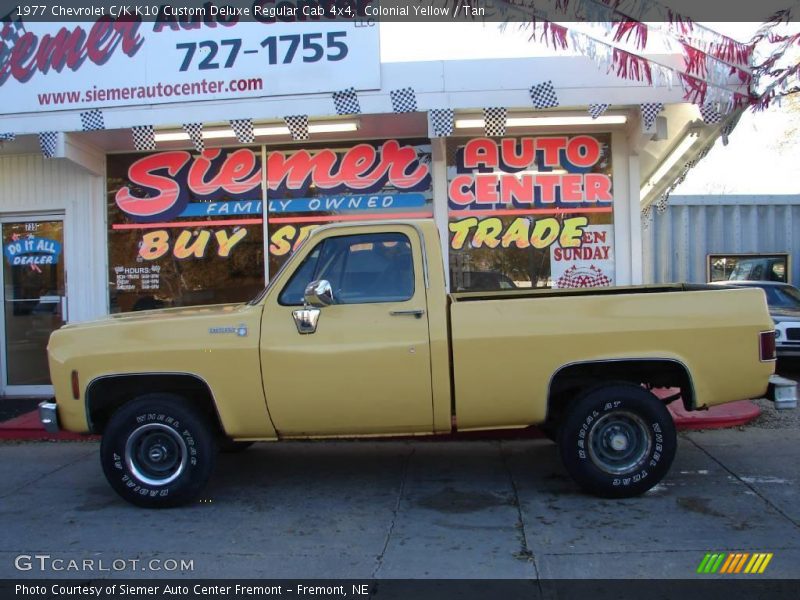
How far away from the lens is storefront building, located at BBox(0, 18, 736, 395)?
26.2ft

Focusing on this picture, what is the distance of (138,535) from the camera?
471cm

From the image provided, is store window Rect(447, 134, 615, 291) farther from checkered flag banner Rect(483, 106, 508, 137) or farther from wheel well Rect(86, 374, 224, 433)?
wheel well Rect(86, 374, 224, 433)

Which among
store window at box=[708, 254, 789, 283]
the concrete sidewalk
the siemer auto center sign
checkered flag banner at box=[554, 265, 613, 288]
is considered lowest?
the concrete sidewalk

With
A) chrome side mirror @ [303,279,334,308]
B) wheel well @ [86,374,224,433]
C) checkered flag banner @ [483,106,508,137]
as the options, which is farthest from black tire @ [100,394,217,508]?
checkered flag banner @ [483,106,508,137]

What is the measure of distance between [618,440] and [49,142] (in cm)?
722

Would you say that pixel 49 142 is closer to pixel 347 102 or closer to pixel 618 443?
pixel 347 102

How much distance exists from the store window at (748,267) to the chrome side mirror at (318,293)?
12.7m

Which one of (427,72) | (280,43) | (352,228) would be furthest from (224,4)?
(352,228)

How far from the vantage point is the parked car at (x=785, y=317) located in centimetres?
1006

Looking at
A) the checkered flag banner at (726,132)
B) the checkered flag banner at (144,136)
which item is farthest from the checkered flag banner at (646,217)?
the checkered flag banner at (144,136)

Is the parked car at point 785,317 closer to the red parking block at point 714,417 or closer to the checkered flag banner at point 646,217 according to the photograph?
the red parking block at point 714,417

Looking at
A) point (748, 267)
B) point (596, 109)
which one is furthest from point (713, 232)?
point (596, 109)

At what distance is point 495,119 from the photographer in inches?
Answer: 311

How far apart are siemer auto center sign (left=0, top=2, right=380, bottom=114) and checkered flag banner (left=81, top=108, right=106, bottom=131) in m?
0.13
